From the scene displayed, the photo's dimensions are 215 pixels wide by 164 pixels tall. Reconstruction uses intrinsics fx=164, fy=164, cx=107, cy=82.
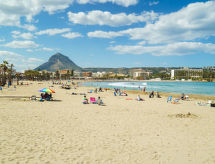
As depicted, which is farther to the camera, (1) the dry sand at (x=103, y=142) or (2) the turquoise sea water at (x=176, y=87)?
(2) the turquoise sea water at (x=176, y=87)

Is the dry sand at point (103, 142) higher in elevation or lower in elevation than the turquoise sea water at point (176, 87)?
higher

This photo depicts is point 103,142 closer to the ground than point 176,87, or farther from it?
farther from it

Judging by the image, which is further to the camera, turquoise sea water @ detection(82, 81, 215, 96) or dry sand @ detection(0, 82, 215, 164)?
turquoise sea water @ detection(82, 81, 215, 96)

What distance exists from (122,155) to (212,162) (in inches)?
113

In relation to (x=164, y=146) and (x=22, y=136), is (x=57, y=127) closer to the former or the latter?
(x=22, y=136)

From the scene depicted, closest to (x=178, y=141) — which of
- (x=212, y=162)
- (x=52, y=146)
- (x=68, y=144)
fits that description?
(x=212, y=162)

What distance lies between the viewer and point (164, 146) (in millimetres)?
6484

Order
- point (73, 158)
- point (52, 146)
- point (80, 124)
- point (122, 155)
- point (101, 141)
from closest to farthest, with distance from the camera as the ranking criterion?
point (73, 158) → point (122, 155) → point (52, 146) → point (101, 141) → point (80, 124)

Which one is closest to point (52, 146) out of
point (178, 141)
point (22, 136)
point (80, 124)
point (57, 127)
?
point (22, 136)

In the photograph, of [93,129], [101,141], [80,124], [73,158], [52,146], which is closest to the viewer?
[73,158]

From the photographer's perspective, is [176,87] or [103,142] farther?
[176,87]

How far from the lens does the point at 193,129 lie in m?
8.88

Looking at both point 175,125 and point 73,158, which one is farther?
point 175,125

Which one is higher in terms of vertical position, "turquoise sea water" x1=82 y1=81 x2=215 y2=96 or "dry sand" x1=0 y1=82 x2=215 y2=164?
"dry sand" x1=0 y1=82 x2=215 y2=164
